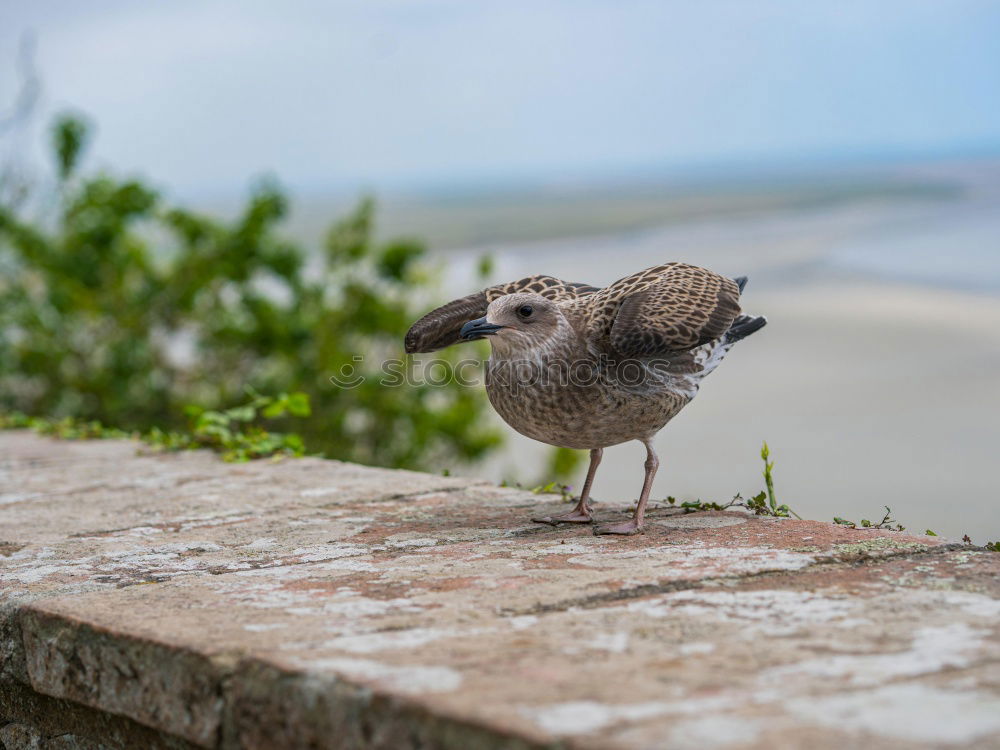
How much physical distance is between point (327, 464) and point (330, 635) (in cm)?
279

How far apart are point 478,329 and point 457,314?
40 centimetres

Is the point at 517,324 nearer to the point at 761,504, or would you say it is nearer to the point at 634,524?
the point at 634,524

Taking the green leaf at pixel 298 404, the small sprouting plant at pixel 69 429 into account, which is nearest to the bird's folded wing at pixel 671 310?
the green leaf at pixel 298 404

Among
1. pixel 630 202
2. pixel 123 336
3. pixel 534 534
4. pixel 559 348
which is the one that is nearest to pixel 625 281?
pixel 559 348

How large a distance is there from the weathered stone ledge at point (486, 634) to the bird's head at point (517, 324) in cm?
66

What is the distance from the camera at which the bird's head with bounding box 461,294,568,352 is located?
4133 millimetres

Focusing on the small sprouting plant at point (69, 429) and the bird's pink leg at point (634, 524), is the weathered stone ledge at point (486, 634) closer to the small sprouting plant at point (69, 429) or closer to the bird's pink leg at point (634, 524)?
the bird's pink leg at point (634, 524)

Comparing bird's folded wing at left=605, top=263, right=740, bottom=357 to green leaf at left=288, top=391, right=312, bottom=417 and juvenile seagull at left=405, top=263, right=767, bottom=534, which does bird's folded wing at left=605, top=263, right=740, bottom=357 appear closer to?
juvenile seagull at left=405, top=263, right=767, bottom=534

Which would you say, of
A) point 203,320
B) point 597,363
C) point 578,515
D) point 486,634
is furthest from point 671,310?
point 203,320

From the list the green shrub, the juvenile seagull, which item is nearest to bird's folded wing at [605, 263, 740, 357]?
the juvenile seagull

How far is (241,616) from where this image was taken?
2902 millimetres

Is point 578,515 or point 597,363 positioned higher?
point 597,363

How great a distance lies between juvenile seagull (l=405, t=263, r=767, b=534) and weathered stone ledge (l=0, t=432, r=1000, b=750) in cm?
34

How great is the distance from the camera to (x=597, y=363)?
13.6 feet
